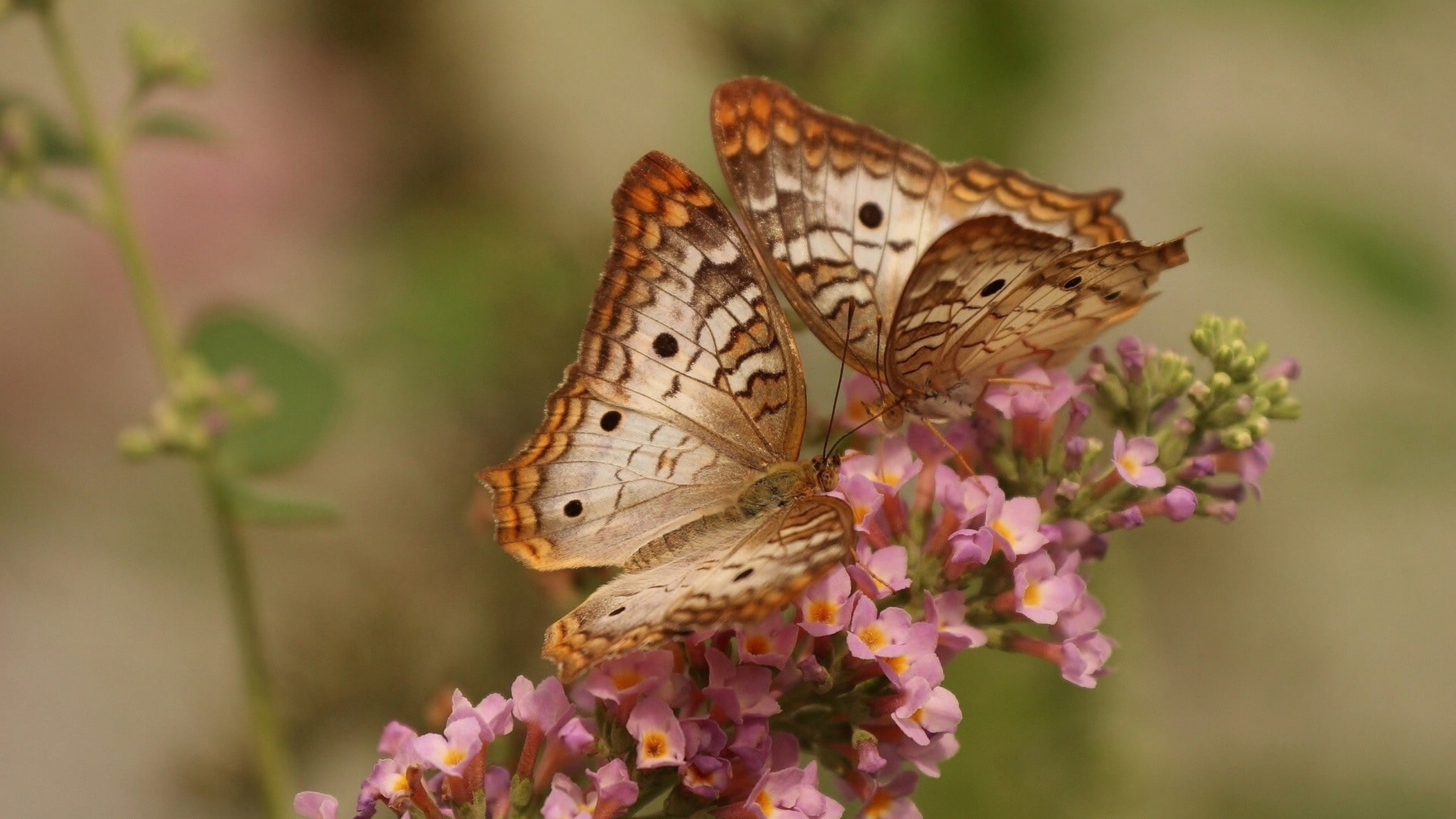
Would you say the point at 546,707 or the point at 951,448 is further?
the point at 951,448

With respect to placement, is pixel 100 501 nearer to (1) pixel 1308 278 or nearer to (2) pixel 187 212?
(2) pixel 187 212

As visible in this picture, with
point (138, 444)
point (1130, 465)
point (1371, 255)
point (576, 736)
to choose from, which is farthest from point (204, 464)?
point (1371, 255)

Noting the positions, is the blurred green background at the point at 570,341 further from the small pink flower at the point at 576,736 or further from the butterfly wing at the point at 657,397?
the small pink flower at the point at 576,736

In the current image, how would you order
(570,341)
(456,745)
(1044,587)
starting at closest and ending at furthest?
(456,745), (1044,587), (570,341)

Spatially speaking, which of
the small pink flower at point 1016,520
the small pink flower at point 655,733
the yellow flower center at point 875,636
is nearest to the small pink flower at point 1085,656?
the small pink flower at point 1016,520

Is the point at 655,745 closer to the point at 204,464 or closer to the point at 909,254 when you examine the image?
the point at 909,254

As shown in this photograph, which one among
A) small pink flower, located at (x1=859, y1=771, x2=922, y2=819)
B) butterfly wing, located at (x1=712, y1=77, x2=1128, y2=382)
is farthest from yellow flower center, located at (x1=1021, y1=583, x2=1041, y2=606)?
butterfly wing, located at (x1=712, y1=77, x2=1128, y2=382)

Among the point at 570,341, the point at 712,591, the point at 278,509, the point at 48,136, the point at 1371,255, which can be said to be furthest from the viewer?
the point at 1371,255

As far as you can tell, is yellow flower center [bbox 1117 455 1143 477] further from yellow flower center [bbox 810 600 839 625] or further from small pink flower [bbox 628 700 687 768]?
small pink flower [bbox 628 700 687 768]
